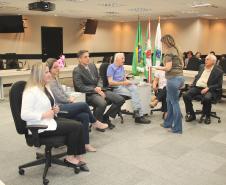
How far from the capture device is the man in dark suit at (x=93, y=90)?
4090 mm

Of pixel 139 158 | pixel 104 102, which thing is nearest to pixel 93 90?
pixel 104 102

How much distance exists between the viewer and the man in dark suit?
4.09 meters

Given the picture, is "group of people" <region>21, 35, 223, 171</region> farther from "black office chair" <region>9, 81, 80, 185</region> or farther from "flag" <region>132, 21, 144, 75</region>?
"flag" <region>132, 21, 144, 75</region>

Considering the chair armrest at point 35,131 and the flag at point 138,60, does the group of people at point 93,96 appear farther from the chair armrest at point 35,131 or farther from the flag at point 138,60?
the flag at point 138,60

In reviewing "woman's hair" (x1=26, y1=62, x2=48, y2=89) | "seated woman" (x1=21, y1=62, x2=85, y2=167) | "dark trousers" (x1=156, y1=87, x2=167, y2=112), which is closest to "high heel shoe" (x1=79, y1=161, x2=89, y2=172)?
"seated woman" (x1=21, y1=62, x2=85, y2=167)

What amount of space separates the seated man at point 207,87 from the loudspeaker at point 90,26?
8.15 metres

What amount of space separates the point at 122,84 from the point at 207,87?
59.5 inches

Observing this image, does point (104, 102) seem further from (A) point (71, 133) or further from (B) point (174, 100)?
(A) point (71, 133)

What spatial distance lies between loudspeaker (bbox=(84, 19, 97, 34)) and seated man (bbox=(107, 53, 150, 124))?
811 cm

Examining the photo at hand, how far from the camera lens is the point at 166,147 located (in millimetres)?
3631

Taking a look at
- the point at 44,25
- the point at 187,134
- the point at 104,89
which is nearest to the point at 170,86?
the point at 187,134

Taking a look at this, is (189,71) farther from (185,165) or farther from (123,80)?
(185,165)

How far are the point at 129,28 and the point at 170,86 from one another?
10.6 m

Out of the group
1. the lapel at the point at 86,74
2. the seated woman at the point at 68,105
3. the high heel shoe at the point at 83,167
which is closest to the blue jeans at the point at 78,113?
the seated woman at the point at 68,105
